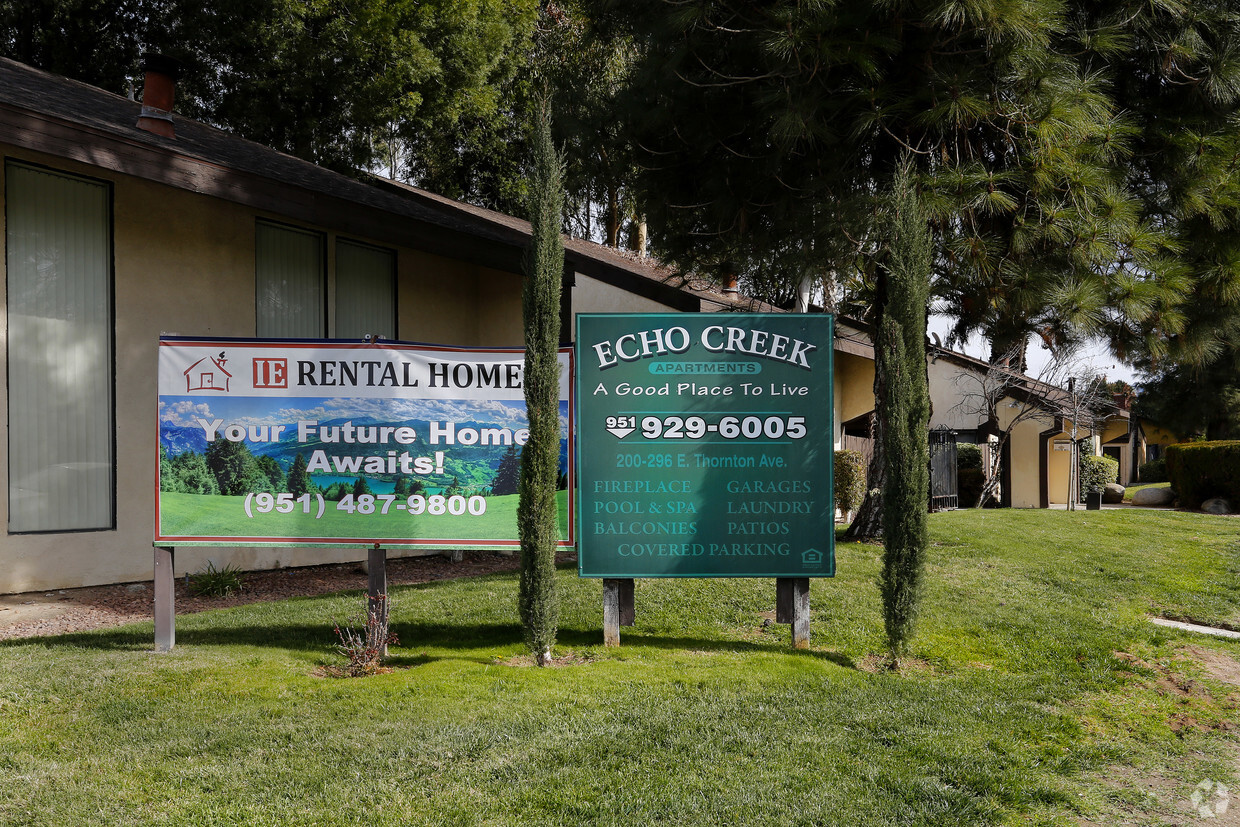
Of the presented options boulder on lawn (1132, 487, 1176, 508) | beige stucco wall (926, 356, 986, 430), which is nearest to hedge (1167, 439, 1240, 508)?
boulder on lawn (1132, 487, 1176, 508)

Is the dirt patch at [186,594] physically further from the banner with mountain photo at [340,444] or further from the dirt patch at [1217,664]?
the dirt patch at [1217,664]

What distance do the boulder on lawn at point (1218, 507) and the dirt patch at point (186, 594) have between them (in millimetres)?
16829

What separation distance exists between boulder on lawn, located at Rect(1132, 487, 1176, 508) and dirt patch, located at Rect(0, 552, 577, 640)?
62.7 ft

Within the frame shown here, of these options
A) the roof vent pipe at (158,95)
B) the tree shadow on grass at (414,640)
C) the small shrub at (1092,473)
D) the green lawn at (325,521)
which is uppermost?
the roof vent pipe at (158,95)

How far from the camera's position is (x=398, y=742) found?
4.36 meters

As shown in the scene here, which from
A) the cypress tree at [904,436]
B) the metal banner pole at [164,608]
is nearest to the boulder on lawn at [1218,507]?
the cypress tree at [904,436]

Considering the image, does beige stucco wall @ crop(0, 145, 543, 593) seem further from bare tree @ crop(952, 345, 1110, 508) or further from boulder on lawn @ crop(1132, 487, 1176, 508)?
boulder on lawn @ crop(1132, 487, 1176, 508)

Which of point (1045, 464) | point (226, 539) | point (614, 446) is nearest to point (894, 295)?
point (614, 446)

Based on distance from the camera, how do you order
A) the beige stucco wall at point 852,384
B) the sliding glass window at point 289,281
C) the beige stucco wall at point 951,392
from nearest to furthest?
the sliding glass window at point 289,281, the beige stucco wall at point 852,384, the beige stucco wall at point 951,392

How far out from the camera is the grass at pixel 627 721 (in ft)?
12.3

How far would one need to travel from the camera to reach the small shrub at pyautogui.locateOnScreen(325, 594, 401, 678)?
5695mm

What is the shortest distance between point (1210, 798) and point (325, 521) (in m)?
5.48

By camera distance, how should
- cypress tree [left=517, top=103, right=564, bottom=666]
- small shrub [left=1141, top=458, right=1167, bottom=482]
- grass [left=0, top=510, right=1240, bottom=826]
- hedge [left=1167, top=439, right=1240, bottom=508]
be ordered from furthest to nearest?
small shrub [left=1141, top=458, right=1167, bottom=482], hedge [left=1167, top=439, right=1240, bottom=508], cypress tree [left=517, top=103, right=564, bottom=666], grass [left=0, top=510, right=1240, bottom=826]

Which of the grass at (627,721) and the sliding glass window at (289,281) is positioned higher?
the sliding glass window at (289,281)
